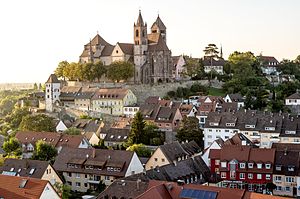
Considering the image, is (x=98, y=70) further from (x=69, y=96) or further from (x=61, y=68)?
(x=61, y=68)

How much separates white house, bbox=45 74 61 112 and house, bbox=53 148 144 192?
38.7 meters

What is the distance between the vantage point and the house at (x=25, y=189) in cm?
3572

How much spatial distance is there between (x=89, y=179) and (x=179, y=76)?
219ft

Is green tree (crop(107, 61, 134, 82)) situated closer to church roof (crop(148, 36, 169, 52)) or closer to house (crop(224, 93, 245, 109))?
church roof (crop(148, 36, 169, 52))

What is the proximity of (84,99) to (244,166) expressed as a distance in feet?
148

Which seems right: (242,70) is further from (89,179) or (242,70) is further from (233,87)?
(89,179)

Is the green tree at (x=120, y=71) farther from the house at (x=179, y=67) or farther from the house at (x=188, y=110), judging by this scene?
the house at (x=179, y=67)

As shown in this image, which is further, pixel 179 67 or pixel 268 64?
pixel 268 64

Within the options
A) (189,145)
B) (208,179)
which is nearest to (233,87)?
(189,145)

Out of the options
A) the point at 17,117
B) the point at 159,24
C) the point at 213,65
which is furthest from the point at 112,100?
the point at 213,65

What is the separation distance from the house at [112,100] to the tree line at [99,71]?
213 inches

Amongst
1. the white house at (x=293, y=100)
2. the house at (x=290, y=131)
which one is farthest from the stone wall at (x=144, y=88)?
the house at (x=290, y=131)

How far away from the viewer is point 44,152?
57.7m

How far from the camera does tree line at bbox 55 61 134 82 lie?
93750 mm
